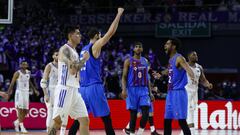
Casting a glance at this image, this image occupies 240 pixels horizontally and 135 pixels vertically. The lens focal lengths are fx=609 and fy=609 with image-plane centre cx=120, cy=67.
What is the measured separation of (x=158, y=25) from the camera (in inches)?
1229

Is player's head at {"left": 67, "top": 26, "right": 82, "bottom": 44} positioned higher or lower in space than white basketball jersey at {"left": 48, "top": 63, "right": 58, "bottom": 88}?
higher

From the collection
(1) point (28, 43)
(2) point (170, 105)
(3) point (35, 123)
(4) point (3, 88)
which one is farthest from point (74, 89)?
(1) point (28, 43)

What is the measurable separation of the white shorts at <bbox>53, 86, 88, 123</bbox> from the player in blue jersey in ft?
7.16

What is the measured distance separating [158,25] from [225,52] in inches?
146

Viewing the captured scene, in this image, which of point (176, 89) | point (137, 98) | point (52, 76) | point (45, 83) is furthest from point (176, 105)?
point (52, 76)

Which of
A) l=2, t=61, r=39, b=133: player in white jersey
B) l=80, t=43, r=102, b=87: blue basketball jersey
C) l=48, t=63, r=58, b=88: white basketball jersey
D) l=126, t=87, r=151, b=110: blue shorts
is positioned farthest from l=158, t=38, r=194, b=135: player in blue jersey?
l=2, t=61, r=39, b=133: player in white jersey

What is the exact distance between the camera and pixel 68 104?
31.8 feet

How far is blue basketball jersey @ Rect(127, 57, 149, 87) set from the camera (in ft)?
44.0

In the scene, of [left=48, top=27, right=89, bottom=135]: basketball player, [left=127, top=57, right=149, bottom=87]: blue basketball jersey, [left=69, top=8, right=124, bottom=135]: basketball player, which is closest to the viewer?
[left=48, top=27, right=89, bottom=135]: basketball player

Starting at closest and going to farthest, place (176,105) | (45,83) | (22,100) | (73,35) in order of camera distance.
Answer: (73,35) < (176,105) < (45,83) < (22,100)

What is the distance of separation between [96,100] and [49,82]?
576 cm

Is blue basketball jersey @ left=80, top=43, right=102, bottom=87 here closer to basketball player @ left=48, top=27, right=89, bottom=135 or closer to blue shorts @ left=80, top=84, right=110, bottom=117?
blue shorts @ left=80, top=84, right=110, bottom=117

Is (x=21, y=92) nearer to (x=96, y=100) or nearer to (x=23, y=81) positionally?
(x=23, y=81)

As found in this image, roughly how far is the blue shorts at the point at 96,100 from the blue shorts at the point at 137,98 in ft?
7.80
